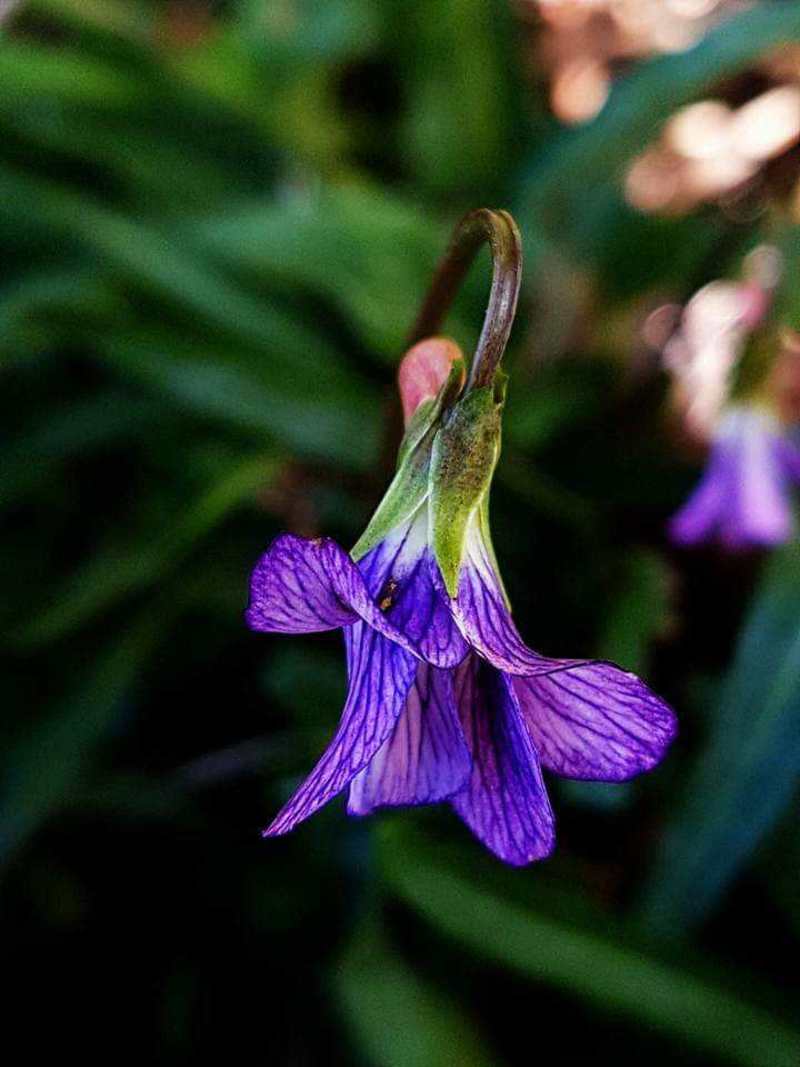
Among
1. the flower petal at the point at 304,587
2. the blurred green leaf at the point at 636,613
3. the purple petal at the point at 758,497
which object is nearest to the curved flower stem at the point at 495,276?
the flower petal at the point at 304,587

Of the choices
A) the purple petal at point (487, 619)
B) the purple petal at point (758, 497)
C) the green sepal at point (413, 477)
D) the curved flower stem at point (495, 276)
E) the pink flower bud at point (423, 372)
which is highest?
the purple petal at point (758, 497)

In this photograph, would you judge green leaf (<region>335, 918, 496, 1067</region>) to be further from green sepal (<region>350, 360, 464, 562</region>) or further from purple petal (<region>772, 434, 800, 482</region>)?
purple petal (<region>772, 434, 800, 482</region>)

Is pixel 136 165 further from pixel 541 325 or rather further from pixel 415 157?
pixel 541 325

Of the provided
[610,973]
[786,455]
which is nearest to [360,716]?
[610,973]

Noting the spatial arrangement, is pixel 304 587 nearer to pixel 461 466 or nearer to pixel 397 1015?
pixel 461 466

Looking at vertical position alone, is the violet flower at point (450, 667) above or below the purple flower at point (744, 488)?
below

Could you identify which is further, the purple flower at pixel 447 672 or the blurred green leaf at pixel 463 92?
the blurred green leaf at pixel 463 92

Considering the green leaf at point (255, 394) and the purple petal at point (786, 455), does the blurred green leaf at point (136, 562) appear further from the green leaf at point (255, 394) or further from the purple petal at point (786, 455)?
the purple petal at point (786, 455)
